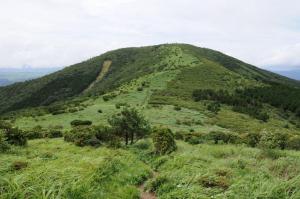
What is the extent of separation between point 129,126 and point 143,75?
6323 centimetres

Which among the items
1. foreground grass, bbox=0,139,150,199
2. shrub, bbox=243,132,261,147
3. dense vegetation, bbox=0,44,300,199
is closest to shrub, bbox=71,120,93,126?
dense vegetation, bbox=0,44,300,199

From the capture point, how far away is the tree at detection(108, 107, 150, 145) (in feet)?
103

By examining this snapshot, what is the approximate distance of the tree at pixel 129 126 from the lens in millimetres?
31297

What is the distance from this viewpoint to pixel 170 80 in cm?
8288

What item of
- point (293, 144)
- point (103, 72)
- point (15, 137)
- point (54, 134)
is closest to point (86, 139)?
point (15, 137)

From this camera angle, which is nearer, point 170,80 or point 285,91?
point 170,80

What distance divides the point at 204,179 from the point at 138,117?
20915 mm

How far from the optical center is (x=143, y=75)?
9388cm

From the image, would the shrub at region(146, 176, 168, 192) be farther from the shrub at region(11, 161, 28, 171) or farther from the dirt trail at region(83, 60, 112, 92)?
the dirt trail at region(83, 60, 112, 92)

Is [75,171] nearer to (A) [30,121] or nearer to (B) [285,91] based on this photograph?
(A) [30,121]

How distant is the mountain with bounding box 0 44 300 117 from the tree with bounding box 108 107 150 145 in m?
28.2

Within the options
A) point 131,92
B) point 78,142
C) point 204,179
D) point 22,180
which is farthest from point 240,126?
point 22,180

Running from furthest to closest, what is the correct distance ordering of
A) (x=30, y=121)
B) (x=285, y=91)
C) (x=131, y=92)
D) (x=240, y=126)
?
(x=285, y=91)
(x=131, y=92)
(x=240, y=126)
(x=30, y=121)

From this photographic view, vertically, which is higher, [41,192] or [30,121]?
[41,192]
